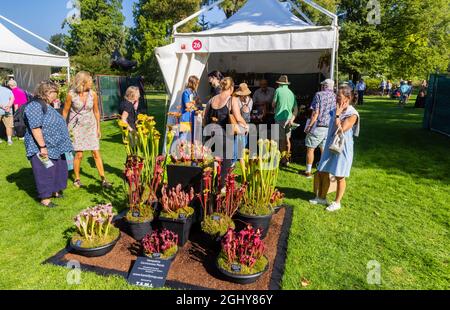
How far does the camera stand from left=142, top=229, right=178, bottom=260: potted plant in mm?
2930

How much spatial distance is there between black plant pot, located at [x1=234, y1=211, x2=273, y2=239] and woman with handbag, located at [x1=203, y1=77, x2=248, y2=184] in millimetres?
1103

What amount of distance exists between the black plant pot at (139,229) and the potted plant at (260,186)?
99 cm

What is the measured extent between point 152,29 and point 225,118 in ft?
108

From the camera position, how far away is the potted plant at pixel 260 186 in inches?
136

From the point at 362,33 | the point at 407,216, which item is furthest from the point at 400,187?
the point at 362,33

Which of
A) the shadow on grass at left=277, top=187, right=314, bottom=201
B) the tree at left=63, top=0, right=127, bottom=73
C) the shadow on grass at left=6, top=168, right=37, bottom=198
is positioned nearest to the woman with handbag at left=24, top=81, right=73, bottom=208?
the shadow on grass at left=6, top=168, right=37, bottom=198

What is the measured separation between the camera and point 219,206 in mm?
3459

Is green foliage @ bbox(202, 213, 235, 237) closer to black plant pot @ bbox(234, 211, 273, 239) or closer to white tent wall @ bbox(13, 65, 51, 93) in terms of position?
black plant pot @ bbox(234, 211, 273, 239)

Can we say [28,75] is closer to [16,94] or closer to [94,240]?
[16,94]

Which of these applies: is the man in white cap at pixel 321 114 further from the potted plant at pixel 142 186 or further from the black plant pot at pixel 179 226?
the black plant pot at pixel 179 226

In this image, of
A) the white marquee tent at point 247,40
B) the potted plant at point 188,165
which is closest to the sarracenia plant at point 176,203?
the potted plant at point 188,165
